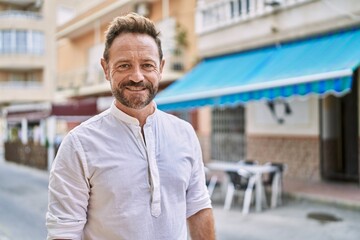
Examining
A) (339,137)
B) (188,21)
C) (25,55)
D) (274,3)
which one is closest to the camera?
(274,3)

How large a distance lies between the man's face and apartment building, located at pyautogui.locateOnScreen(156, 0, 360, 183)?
5.72m

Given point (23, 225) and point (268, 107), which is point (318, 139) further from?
point (23, 225)

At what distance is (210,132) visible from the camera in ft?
44.7

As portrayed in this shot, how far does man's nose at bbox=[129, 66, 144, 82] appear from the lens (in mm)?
1630

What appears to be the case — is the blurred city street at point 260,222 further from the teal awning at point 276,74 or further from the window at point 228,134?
the window at point 228,134

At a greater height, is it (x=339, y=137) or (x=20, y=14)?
(x=20, y=14)

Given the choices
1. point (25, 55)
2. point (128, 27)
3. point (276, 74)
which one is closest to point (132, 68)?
point (128, 27)

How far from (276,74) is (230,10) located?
4.40m

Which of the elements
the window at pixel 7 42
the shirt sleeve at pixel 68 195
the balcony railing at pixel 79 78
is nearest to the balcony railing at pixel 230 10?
the balcony railing at pixel 79 78

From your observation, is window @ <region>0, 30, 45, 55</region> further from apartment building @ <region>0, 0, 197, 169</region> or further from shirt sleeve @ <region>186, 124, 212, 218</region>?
shirt sleeve @ <region>186, 124, 212, 218</region>

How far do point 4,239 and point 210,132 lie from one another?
8537mm

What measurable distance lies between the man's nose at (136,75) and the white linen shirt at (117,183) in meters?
0.17

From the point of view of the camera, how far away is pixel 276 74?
8477mm

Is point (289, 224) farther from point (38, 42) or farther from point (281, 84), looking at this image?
point (38, 42)
